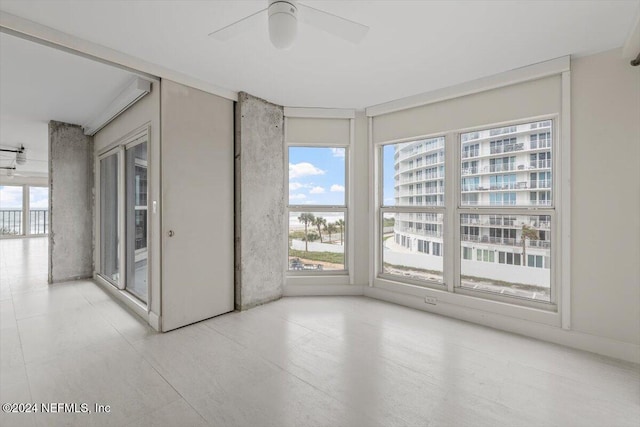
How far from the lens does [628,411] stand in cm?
181

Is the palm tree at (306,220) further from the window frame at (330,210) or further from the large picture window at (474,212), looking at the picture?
the large picture window at (474,212)

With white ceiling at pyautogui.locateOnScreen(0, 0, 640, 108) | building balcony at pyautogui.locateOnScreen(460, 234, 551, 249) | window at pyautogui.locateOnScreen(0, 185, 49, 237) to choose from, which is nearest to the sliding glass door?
white ceiling at pyautogui.locateOnScreen(0, 0, 640, 108)

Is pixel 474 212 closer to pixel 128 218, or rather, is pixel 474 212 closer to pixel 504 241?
pixel 504 241

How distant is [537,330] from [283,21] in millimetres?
3522

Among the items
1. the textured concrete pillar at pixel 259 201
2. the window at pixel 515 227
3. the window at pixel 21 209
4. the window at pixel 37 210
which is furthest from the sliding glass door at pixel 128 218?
the window at pixel 37 210

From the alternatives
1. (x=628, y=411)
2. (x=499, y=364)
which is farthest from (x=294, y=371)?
(x=628, y=411)

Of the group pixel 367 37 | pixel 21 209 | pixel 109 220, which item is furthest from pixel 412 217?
pixel 21 209

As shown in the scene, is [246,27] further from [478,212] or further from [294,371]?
[478,212]

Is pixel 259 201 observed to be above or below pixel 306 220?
above

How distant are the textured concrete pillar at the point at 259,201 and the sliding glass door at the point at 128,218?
3.56 feet

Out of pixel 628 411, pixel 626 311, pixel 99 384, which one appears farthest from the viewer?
pixel 626 311

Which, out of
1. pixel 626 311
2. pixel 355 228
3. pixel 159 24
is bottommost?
pixel 626 311

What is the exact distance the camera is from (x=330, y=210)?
4.23 metres

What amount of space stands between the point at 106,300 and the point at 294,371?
3206 millimetres
